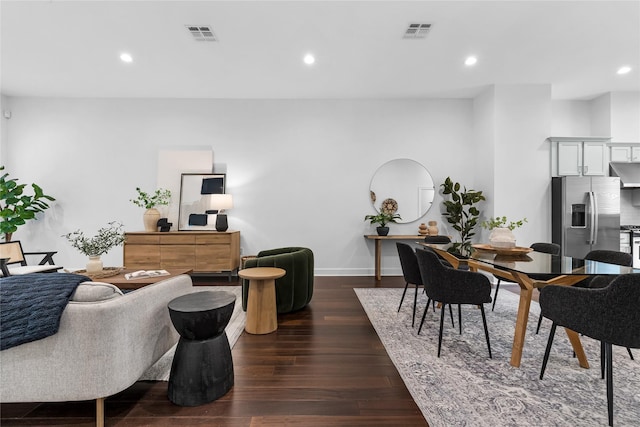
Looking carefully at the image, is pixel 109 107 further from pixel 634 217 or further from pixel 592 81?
pixel 634 217

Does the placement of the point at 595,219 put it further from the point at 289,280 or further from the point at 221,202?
the point at 221,202

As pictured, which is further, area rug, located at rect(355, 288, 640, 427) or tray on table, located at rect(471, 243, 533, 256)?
tray on table, located at rect(471, 243, 533, 256)

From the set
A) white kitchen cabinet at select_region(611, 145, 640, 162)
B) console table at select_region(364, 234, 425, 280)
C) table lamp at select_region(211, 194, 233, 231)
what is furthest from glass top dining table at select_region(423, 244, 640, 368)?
white kitchen cabinet at select_region(611, 145, 640, 162)

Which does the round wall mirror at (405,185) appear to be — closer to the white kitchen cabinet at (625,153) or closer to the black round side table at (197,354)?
the white kitchen cabinet at (625,153)

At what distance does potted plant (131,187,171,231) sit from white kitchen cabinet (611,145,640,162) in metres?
7.74

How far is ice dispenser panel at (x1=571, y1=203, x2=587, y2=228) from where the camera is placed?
4504mm

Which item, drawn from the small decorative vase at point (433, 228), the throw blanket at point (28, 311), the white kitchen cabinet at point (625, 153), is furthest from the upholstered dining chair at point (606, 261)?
the throw blanket at point (28, 311)

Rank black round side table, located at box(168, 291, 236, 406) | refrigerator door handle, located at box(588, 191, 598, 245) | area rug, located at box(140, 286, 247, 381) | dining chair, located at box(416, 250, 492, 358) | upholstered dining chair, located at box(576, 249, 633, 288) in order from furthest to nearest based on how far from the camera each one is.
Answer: refrigerator door handle, located at box(588, 191, 598, 245)
upholstered dining chair, located at box(576, 249, 633, 288)
dining chair, located at box(416, 250, 492, 358)
area rug, located at box(140, 286, 247, 381)
black round side table, located at box(168, 291, 236, 406)

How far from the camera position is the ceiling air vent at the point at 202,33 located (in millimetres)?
3350

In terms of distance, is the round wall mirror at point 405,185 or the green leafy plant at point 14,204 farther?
the round wall mirror at point 405,185

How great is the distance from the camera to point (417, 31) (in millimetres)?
3402

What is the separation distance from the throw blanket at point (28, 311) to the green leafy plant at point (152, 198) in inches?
155

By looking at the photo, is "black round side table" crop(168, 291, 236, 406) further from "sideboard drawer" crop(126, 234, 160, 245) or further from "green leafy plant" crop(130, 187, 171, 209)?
"green leafy plant" crop(130, 187, 171, 209)

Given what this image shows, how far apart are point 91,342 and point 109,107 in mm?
5469
